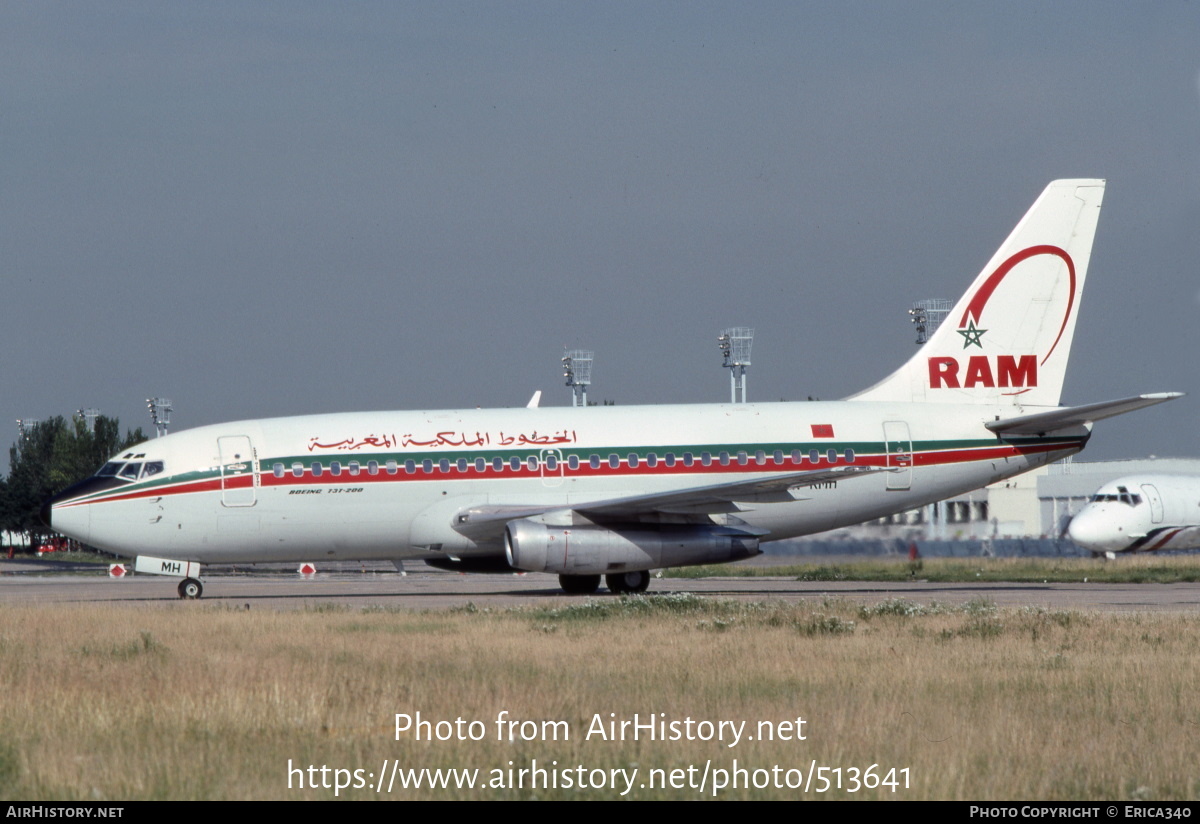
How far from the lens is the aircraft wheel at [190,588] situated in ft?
92.3

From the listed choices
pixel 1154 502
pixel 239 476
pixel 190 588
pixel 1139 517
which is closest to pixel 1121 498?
pixel 1139 517

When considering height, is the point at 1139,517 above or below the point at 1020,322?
below

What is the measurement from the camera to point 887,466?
2920 centimetres

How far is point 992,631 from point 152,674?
994 centimetres

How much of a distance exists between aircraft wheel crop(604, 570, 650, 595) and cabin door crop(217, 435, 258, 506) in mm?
7216

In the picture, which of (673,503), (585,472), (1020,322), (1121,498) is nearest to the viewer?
(673,503)

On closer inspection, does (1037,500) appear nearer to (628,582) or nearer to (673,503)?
(628,582)

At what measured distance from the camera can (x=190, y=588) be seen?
28.3 m

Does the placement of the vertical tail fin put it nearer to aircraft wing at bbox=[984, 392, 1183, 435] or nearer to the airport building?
aircraft wing at bbox=[984, 392, 1183, 435]

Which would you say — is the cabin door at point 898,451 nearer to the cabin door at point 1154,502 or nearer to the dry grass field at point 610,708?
the dry grass field at point 610,708

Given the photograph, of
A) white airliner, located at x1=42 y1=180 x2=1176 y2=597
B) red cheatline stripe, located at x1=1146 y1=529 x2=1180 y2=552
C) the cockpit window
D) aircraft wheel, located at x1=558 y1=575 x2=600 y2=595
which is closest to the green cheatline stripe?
white airliner, located at x1=42 y1=180 x2=1176 y2=597

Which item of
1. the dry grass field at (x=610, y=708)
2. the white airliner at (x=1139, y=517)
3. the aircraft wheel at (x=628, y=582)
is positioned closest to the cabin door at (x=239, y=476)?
the aircraft wheel at (x=628, y=582)

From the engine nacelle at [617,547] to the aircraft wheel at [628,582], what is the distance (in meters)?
1.37

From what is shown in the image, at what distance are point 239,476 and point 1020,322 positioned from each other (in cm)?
1668
